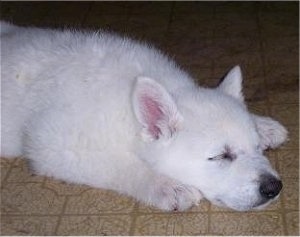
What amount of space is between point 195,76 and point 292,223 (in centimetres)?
177

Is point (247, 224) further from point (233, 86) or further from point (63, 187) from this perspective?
point (63, 187)

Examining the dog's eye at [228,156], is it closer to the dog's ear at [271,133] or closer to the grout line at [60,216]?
the dog's ear at [271,133]

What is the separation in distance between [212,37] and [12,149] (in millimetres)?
2338

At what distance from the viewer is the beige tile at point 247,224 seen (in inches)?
119

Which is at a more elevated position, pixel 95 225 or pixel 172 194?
pixel 172 194

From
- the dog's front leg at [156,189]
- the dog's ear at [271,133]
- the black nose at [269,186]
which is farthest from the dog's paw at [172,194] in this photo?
the dog's ear at [271,133]

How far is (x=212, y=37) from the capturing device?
5.26 meters

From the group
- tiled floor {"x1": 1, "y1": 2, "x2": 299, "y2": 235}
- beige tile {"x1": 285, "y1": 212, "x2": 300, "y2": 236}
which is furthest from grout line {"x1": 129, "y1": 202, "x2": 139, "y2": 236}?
beige tile {"x1": 285, "y1": 212, "x2": 300, "y2": 236}

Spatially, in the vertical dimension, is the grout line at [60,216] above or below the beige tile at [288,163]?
below

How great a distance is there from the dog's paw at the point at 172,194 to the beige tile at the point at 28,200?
589 mm

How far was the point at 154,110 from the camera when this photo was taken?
312 cm

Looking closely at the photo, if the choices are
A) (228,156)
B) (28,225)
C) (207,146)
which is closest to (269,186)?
(228,156)

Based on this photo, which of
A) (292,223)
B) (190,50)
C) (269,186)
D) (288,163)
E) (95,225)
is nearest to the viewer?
(269,186)

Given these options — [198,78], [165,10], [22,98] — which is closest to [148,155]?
[22,98]
